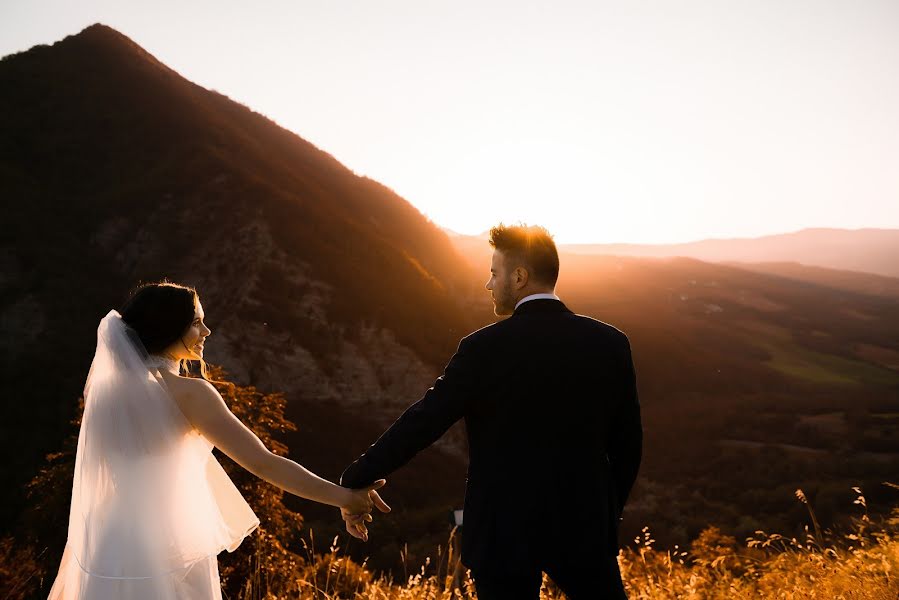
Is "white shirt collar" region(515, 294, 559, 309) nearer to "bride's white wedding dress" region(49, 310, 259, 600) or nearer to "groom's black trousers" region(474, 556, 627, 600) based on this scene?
"groom's black trousers" region(474, 556, 627, 600)

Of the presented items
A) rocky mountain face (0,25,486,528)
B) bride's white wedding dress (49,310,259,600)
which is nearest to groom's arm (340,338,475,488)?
bride's white wedding dress (49,310,259,600)

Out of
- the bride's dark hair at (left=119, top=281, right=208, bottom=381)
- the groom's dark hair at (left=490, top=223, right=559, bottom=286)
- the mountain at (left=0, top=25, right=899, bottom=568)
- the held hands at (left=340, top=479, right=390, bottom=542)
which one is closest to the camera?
the groom's dark hair at (left=490, top=223, right=559, bottom=286)

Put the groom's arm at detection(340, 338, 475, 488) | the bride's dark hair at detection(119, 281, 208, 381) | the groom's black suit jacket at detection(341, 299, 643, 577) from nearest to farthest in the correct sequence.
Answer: the groom's black suit jacket at detection(341, 299, 643, 577) < the groom's arm at detection(340, 338, 475, 488) < the bride's dark hair at detection(119, 281, 208, 381)

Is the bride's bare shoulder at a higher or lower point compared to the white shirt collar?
lower

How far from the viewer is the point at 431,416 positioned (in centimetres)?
257

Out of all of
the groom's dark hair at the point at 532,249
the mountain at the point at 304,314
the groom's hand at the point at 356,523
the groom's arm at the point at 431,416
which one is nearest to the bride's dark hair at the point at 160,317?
the groom's arm at the point at 431,416

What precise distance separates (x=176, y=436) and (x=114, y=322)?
62cm

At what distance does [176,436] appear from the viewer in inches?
107

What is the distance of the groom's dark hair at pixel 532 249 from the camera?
2.63 meters

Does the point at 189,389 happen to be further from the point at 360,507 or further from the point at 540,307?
the point at 540,307

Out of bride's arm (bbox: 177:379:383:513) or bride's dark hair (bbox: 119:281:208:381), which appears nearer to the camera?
bride's arm (bbox: 177:379:383:513)

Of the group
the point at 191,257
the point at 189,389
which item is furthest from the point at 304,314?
the point at 189,389

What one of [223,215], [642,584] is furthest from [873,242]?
[642,584]

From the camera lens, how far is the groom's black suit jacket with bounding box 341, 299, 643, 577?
2414 mm
